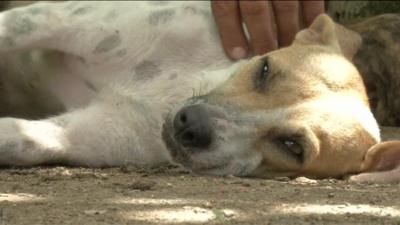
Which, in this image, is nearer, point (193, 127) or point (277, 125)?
point (193, 127)

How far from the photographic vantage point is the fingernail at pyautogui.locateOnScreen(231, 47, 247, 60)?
4.58m

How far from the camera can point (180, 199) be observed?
3330 mm

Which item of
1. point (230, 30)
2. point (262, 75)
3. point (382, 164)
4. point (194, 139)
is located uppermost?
point (230, 30)

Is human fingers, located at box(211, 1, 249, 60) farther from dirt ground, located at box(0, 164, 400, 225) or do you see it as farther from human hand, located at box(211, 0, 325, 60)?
dirt ground, located at box(0, 164, 400, 225)

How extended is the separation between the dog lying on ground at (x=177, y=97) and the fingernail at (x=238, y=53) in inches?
2.0

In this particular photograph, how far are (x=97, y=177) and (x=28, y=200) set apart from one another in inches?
27.7

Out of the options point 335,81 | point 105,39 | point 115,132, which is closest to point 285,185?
point 335,81

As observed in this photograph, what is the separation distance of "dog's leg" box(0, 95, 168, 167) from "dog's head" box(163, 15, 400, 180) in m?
0.41

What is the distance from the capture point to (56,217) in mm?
2943

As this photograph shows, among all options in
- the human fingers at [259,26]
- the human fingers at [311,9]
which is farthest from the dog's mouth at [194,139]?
the human fingers at [311,9]

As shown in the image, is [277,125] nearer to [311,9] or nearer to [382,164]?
[382,164]

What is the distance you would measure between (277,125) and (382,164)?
0.62 metres

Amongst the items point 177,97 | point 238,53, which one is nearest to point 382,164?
point 238,53

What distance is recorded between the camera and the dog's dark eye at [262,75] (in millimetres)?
4094
